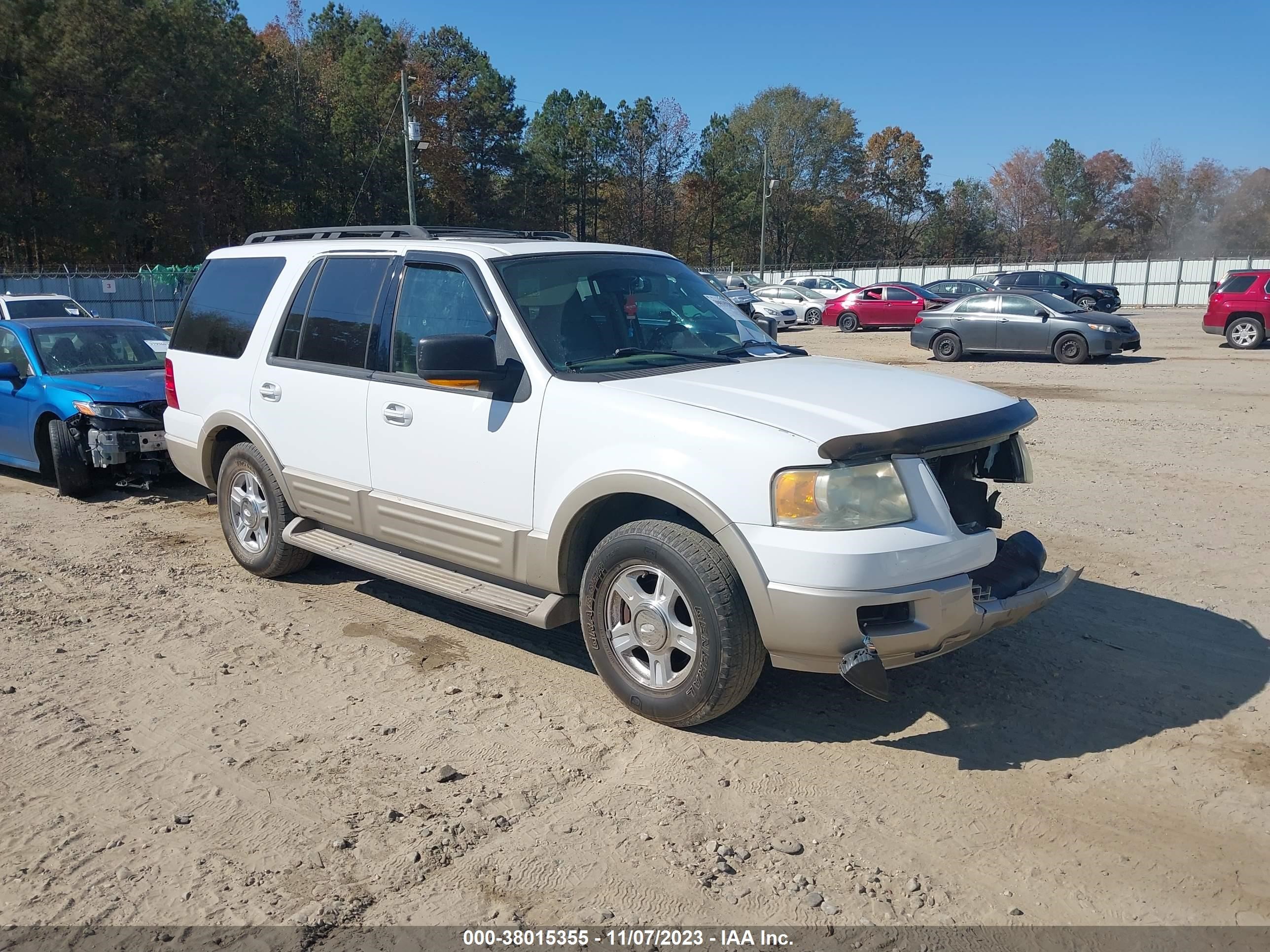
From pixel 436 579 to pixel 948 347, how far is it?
734 inches

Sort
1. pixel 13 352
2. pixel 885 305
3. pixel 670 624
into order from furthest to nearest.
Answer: pixel 885 305, pixel 13 352, pixel 670 624

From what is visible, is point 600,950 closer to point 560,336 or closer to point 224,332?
point 560,336

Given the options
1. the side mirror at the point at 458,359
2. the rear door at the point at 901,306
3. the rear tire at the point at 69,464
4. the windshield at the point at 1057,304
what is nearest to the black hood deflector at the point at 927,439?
the side mirror at the point at 458,359

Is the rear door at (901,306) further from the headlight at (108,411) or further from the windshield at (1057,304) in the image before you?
the headlight at (108,411)

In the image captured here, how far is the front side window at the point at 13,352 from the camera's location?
9.21 m

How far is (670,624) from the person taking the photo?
13.4 ft

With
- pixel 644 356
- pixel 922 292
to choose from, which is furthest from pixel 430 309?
pixel 922 292

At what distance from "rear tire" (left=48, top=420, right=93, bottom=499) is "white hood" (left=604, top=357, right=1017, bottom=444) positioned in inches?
252

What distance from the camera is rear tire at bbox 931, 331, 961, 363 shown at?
70.0ft

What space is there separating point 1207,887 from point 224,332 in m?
5.91

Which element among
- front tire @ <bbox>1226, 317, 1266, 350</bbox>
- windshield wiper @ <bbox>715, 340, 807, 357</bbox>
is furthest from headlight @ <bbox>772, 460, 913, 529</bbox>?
front tire @ <bbox>1226, 317, 1266, 350</bbox>

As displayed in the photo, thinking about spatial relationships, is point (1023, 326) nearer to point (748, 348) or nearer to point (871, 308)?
point (871, 308)

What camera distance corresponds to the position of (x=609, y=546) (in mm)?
4203

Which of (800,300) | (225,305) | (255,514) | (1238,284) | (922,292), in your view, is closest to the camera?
(255,514)
